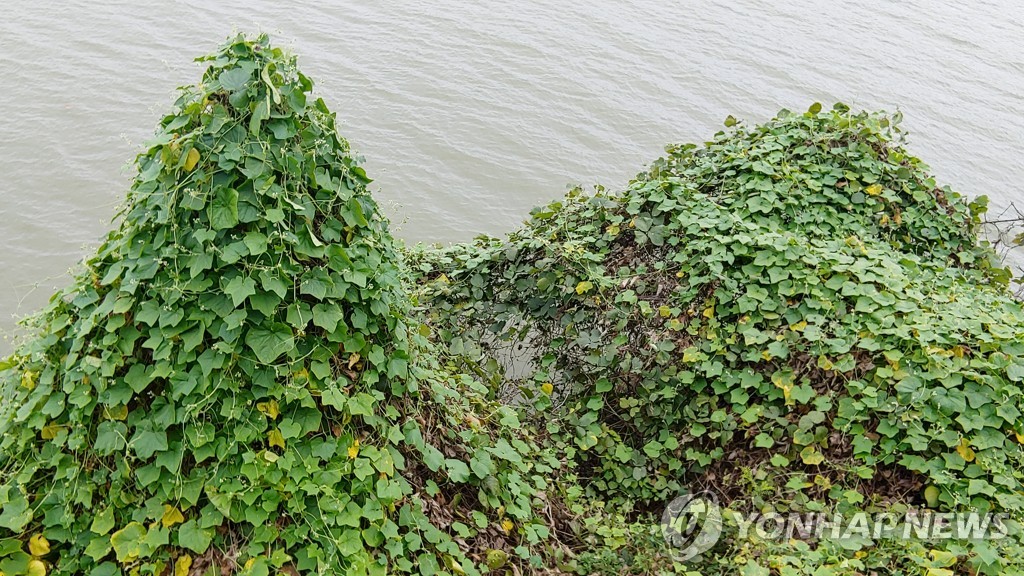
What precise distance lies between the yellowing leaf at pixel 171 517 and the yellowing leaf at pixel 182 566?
13cm

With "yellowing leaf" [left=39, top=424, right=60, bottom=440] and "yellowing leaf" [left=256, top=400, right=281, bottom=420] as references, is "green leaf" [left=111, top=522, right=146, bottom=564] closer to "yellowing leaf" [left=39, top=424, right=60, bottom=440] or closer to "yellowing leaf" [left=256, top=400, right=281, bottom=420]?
"yellowing leaf" [left=39, top=424, right=60, bottom=440]

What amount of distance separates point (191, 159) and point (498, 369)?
244 cm

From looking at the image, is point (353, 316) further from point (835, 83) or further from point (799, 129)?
point (835, 83)

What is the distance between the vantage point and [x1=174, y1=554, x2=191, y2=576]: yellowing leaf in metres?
2.81

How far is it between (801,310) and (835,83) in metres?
8.44

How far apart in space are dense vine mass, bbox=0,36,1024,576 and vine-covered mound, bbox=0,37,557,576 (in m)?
0.01

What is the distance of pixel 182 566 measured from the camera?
111 inches

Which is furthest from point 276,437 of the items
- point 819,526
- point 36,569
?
point 819,526

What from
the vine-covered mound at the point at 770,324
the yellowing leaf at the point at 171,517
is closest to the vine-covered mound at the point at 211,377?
the yellowing leaf at the point at 171,517

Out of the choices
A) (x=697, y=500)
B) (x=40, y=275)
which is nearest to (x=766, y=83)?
(x=697, y=500)

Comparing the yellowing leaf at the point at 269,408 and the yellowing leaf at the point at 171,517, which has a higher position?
the yellowing leaf at the point at 269,408

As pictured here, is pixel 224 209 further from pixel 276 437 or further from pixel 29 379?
pixel 29 379

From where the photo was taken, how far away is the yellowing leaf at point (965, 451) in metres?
3.52

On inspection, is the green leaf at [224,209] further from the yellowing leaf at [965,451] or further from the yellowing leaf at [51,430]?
the yellowing leaf at [965,451]
